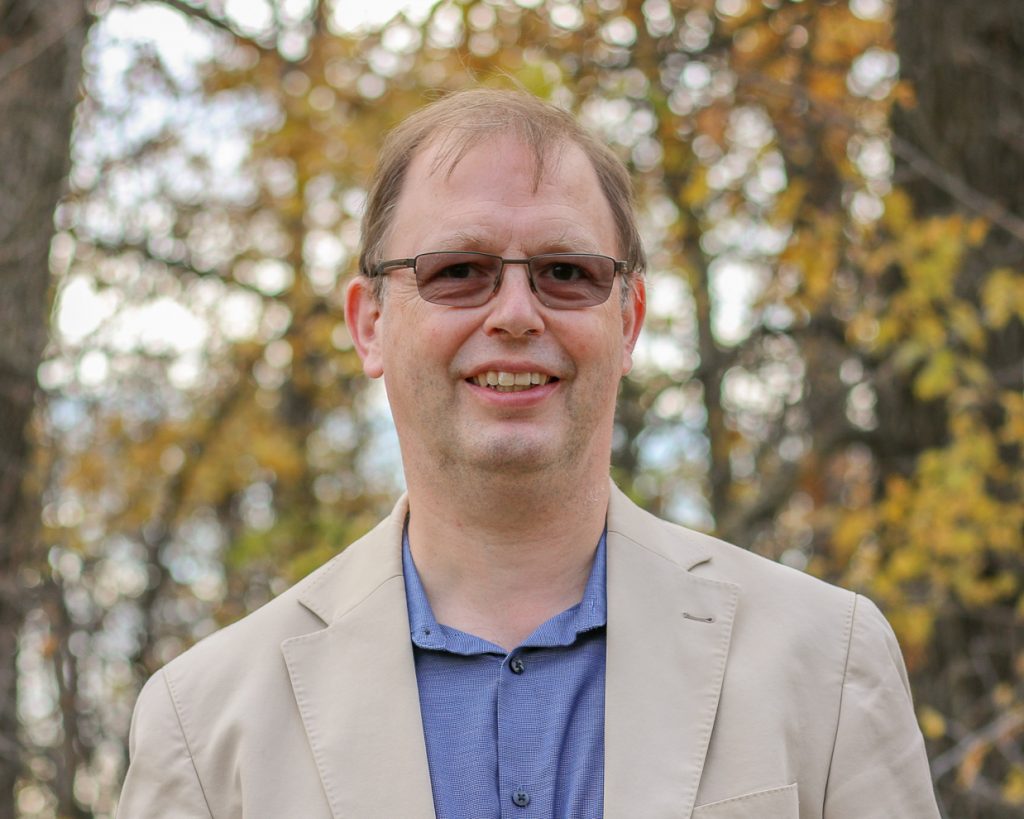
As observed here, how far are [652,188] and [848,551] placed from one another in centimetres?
201

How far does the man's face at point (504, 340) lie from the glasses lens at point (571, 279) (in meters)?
0.02

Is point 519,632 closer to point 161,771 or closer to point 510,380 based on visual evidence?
point 510,380

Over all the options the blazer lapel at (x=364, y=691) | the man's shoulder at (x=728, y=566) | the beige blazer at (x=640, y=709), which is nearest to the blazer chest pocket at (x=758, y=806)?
the beige blazer at (x=640, y=709)

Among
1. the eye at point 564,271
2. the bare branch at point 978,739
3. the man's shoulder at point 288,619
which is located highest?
the eye at point 564,271

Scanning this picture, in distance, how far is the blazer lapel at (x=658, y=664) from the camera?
208 cm

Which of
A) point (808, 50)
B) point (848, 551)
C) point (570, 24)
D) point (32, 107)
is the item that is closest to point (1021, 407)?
point (848, 551)

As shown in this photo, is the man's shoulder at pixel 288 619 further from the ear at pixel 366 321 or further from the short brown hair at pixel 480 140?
the short brown hair at pixel 480 140

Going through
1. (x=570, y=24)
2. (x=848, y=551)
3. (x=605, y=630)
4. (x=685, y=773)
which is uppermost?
(x=570, y=24)

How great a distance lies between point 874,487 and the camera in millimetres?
5660

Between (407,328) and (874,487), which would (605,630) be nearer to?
(407,328)

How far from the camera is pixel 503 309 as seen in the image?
7.31 feet

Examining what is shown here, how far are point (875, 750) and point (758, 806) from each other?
22 centimetres

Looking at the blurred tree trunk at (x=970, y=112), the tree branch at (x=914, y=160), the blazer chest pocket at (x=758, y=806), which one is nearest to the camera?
the blazer chest pocket at (x=758, y=806)

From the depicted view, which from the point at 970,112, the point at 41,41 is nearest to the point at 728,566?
the point at 970,112
